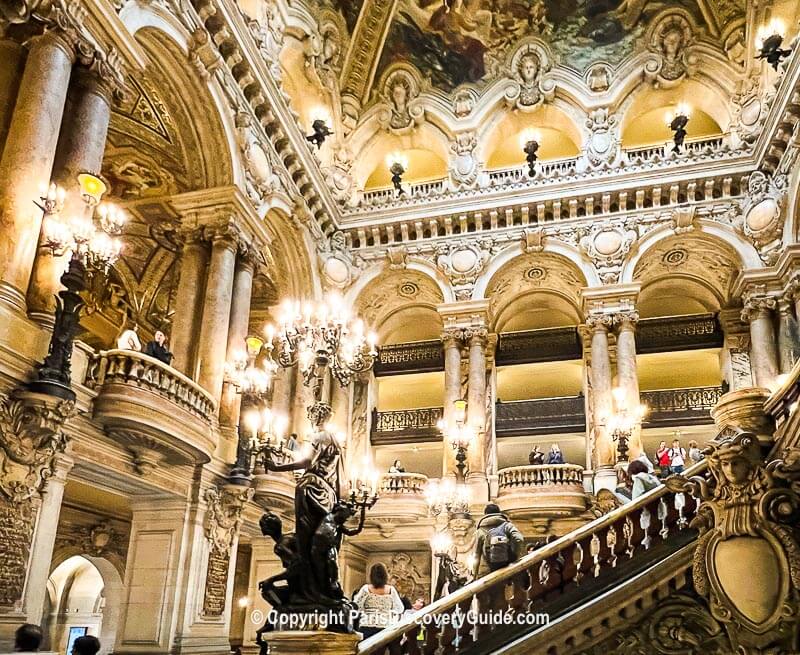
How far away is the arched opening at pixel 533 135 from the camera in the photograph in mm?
18016

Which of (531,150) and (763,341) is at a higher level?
(531,150)

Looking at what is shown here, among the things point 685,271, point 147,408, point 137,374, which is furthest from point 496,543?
point 685,271

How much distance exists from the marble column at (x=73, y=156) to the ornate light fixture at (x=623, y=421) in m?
8.43

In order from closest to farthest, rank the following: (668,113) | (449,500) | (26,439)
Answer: (26,439), (449,500), (668,113)

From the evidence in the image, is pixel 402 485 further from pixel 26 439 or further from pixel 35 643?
pixel 35 643

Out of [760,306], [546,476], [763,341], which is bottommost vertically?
[546,476]

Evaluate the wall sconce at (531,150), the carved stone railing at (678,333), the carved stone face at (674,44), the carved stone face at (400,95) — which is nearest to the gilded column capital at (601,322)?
the carved stone railing at (678,333)

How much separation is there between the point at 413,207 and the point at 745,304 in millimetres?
7927

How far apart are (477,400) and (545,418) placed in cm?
194

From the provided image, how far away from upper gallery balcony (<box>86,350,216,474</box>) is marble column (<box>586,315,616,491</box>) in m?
8.63

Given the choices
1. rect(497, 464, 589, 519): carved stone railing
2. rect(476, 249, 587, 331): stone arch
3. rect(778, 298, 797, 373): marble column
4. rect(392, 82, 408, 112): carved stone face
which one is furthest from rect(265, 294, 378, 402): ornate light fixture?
rect(392, 82, 408, 112): carved stone face

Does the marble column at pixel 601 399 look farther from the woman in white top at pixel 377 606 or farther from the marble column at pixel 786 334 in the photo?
the woman in white top at pixel 377 606

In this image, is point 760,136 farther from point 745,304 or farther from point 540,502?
point 540,502

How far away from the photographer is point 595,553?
18.3 feet
